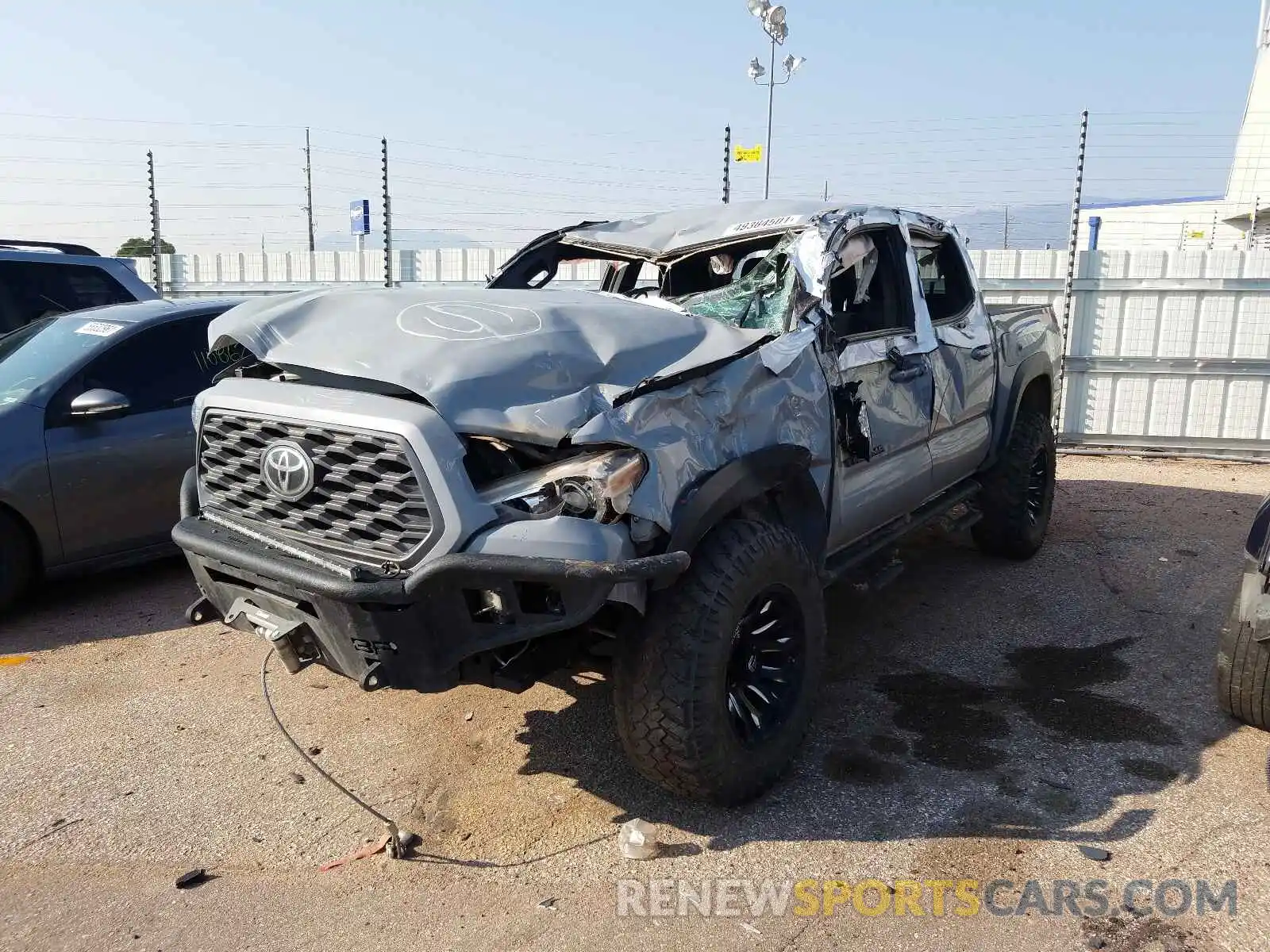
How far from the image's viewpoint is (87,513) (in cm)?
511

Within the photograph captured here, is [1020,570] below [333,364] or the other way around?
below

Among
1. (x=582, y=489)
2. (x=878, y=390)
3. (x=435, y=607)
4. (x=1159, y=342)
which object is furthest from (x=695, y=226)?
(x=1159, y=342)

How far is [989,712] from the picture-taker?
13.0ft

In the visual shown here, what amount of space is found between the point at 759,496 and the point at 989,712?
4.77 feet

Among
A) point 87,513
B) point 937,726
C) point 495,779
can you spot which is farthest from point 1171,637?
point 87,513

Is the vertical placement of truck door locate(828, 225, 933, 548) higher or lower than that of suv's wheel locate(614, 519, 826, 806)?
higher

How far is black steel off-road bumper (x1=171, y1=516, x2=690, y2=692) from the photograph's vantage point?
2.58 m

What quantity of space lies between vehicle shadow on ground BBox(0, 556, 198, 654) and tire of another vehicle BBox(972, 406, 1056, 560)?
448cm

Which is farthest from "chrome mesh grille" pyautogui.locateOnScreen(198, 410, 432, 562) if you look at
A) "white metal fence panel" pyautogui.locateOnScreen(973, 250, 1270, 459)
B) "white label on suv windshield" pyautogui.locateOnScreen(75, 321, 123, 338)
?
"white metal fence panel" pyautogui.locateOnScreen(973, 250, 1270, 459)

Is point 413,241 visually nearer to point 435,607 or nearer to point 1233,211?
point 435,607

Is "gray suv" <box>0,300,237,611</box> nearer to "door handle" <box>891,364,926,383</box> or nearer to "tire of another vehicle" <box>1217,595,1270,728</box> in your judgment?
"door handle" <box>891,364,926,383</box>

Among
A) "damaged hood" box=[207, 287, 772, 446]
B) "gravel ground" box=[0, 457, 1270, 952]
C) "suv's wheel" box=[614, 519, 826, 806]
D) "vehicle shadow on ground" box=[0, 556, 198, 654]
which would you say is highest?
"damaged hood" box=[207, 287, 772, 446]

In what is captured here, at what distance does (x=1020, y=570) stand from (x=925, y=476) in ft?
5.46

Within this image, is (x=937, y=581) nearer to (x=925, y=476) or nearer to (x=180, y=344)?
(x=925, y=476)
